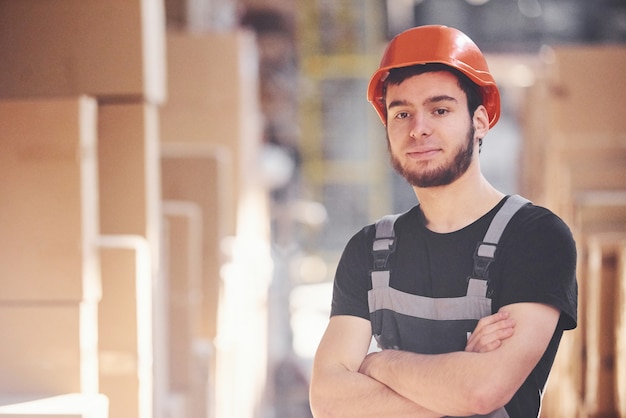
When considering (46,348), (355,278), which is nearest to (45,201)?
(46,348)

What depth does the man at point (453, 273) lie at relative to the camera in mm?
1708

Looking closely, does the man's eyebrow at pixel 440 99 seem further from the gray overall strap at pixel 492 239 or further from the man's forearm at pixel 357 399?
the man's forearm at pixel 357 399

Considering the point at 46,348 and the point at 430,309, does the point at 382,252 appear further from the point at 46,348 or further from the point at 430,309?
the point at 46,348

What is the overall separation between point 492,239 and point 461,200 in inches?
4.7

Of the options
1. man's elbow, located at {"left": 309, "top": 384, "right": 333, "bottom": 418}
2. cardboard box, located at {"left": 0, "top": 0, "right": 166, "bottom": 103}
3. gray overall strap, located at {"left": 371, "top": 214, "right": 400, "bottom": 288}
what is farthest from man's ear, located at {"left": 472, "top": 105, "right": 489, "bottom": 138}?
cardboard box, located at {"left": 0, "top": 0, "right": 166, "bottom": 103}

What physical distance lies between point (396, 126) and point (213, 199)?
245cm

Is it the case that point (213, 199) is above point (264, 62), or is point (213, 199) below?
below

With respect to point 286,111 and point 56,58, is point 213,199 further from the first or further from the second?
point 286,111

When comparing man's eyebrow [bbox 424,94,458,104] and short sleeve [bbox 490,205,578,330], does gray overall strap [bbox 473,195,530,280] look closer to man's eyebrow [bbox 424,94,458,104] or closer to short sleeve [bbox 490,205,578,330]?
short sleeve [bbox 490,205,578,330]

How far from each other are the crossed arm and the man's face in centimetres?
32

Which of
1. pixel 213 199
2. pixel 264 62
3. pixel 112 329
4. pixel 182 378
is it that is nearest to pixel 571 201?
pixel 213 199

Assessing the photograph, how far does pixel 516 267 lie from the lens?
5.63 ft

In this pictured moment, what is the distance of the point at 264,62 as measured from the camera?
10375mm

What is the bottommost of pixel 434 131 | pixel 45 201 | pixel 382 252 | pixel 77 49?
pixel 382 252
